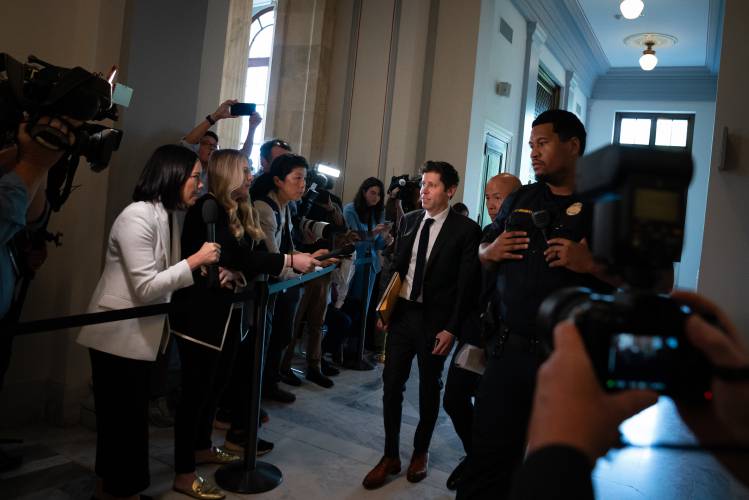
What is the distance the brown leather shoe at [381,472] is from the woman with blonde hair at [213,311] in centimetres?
71

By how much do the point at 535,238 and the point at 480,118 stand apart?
5021 millimetres

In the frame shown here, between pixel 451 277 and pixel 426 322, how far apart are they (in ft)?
0.89

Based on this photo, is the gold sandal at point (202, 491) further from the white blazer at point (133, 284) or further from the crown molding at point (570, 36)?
the crown molding at point (570, 36)

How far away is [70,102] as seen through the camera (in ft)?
6.22

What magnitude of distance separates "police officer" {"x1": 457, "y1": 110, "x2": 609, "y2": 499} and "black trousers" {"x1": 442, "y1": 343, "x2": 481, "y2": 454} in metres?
0.79

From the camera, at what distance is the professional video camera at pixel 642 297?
68 centimetres

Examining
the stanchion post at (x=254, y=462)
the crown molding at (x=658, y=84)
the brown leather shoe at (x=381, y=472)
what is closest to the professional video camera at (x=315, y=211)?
the stanchion post at (x=254, y=462)

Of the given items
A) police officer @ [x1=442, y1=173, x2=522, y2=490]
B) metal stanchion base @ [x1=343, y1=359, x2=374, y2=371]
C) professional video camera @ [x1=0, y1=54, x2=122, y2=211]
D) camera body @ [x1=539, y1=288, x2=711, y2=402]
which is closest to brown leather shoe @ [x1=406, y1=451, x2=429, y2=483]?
police officer @ [x1=442, y1=173, x2=522, y2=490]

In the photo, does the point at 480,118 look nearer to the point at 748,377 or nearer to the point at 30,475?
the point at 30,475

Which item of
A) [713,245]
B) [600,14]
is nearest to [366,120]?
[713,245]

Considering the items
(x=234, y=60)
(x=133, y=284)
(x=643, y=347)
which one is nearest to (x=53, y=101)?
(x=133, y=284)

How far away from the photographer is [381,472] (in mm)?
2988

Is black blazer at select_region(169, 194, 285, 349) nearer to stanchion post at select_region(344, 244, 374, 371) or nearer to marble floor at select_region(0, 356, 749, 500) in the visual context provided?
marble floor at select_region(0, 356, 749, 500)

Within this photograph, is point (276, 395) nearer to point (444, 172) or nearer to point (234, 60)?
point (444, 172)
